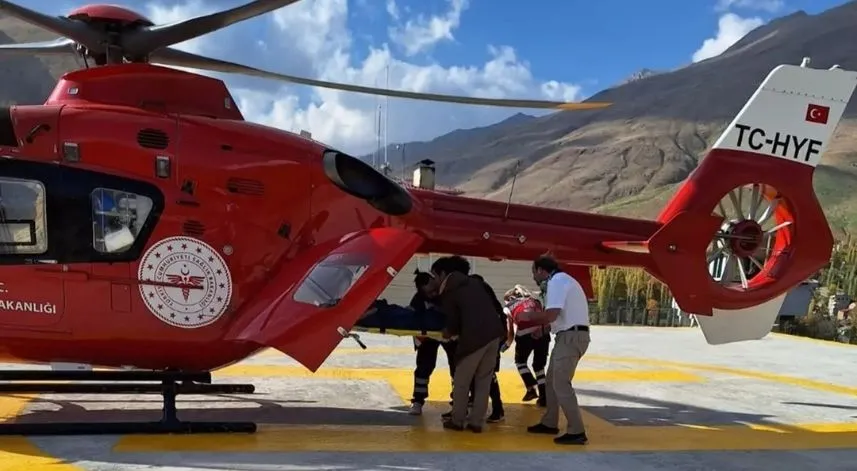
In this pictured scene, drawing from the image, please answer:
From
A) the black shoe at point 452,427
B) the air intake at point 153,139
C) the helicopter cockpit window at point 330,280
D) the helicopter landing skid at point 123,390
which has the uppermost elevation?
the air intake at point 153,139

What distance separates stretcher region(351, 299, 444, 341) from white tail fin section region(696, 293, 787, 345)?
363 cm

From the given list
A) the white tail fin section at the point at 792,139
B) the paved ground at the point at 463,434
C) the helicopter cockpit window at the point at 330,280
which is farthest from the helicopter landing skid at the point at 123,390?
the white tail fin section at the point at 792,139

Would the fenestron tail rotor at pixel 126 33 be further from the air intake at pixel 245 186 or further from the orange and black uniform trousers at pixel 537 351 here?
the orange and black uniform trousers at pixel 537 351

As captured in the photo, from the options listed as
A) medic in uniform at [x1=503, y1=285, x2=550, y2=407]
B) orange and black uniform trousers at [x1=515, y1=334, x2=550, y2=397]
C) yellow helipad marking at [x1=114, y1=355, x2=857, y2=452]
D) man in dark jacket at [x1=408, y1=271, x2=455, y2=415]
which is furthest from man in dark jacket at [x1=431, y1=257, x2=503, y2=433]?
orange and black uniform trousers at [x1=515, y1=334, x2=550, y2=397]

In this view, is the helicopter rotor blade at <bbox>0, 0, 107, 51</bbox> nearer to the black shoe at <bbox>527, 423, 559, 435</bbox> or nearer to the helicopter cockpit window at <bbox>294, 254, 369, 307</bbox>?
the helicopter cockpit window at <bbox>294, 254, 369, 307</bbox>

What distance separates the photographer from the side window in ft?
23.6

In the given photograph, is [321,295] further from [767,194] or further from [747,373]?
[747,373]

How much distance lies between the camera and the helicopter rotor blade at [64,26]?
7.63m

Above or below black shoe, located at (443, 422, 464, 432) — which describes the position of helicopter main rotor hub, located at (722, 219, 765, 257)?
above

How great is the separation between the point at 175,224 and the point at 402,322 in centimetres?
248

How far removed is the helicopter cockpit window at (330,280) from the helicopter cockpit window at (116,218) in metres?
1.67

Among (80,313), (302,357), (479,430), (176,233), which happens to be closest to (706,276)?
(479,430)

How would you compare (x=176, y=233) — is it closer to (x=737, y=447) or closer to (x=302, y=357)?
(x=302, y=357)

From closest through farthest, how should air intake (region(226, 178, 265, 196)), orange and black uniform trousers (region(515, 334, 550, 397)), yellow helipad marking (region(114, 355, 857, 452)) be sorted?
yellow helipad marking (region(114, 355, 857, 452)), air intake (region(226, 178, 265, 196)), orange and black uniform trousers (region(515, 334, 550, 397))
